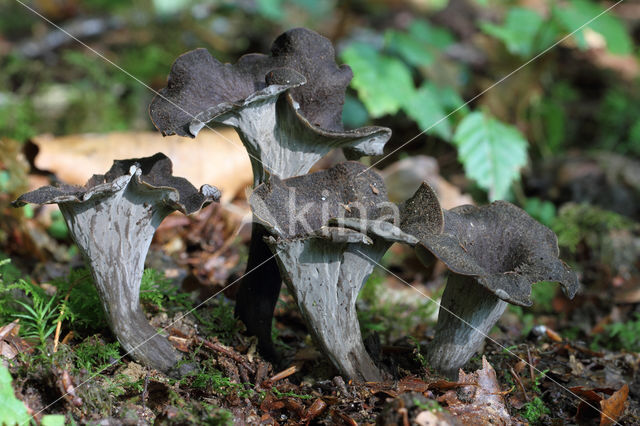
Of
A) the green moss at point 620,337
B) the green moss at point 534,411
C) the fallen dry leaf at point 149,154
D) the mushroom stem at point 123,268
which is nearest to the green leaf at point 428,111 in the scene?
the fallen dry leaf at point 149,154

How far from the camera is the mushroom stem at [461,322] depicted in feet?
8.15

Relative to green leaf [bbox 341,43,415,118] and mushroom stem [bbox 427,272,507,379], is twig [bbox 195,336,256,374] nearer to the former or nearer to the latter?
mushroom stem [bbox 427,272,507,379]

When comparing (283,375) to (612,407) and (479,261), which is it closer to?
(479,261)

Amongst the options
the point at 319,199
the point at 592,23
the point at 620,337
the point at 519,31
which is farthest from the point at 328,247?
the point at 592,23

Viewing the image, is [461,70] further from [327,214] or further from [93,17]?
[93,17]

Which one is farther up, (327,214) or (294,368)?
(327,214)

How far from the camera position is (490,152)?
5.10 metres

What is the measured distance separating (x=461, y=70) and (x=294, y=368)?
4863 mm

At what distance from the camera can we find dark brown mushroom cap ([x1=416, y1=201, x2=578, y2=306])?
2.18 m

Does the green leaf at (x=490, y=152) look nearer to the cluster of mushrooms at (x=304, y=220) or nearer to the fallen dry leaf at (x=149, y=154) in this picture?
the fallen dry leaf at (x=149, y=154)

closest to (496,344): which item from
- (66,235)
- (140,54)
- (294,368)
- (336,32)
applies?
(294,368)

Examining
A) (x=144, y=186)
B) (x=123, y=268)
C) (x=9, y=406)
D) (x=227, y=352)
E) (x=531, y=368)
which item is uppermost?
(x=144, y=186)

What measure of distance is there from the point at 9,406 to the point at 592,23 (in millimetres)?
6111

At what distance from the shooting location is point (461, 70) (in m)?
6.54
